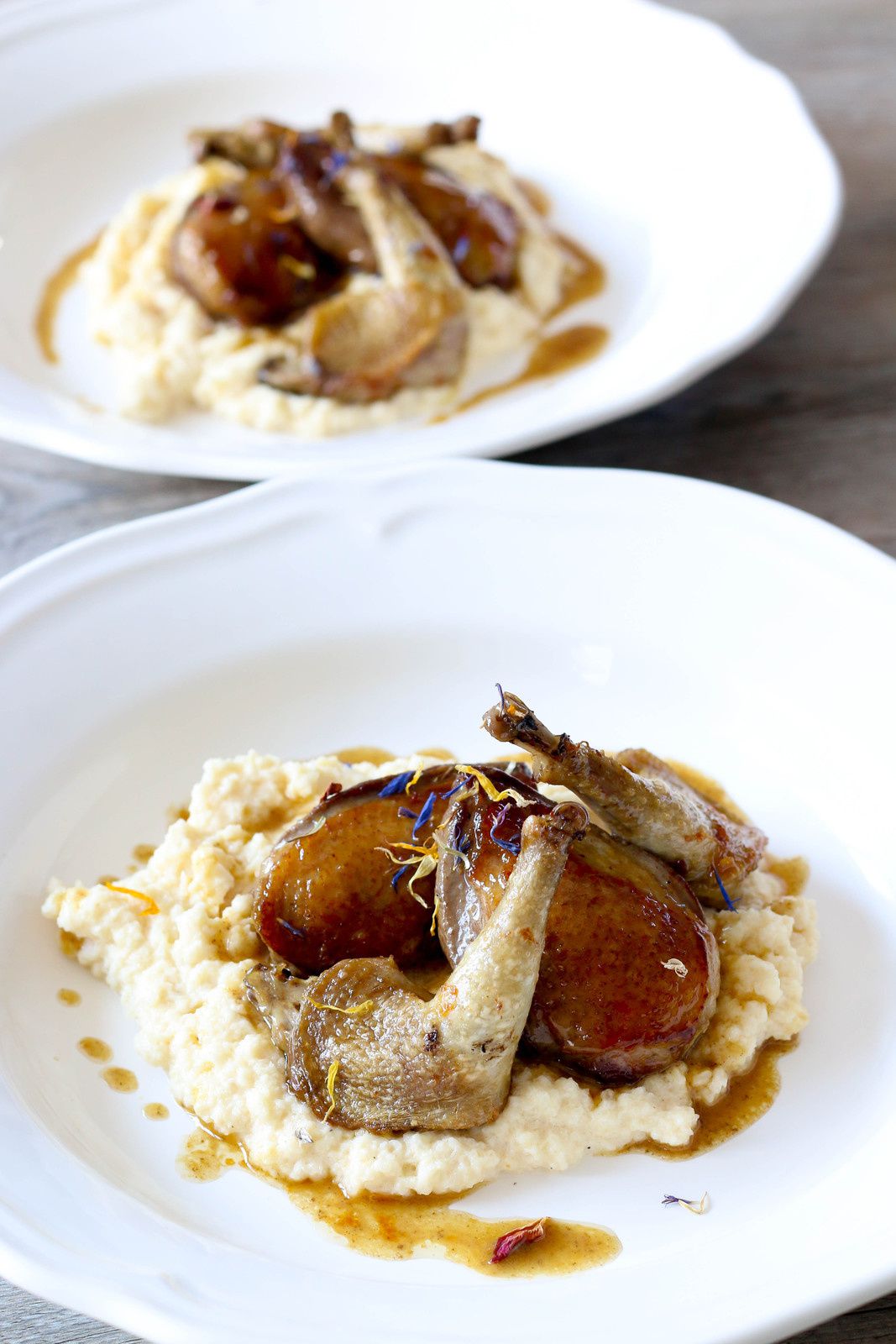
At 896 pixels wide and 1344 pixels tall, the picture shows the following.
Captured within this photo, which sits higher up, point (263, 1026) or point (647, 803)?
point (647, 803)

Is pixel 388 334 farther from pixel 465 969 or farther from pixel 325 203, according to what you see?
pixel 465 969

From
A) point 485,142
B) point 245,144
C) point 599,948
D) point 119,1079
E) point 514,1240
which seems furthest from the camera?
point 485,142

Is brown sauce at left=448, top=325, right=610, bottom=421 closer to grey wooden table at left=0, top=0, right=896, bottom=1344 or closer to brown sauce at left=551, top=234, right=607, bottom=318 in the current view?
brown sauce at left=551, top=234, right=607, bottom=318

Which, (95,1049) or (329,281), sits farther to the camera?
(329,281)

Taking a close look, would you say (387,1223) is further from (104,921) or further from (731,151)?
(731,151)

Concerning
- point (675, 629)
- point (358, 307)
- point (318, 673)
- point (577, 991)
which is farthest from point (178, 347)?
point (577, 991)

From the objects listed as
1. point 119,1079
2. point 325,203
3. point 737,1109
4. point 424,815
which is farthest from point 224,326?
point 737,1109
